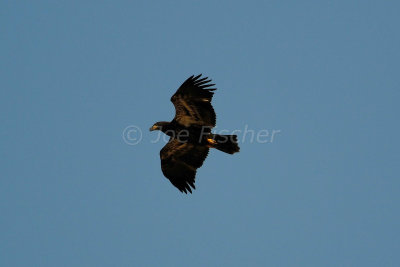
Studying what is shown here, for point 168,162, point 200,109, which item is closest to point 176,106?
point 200,109

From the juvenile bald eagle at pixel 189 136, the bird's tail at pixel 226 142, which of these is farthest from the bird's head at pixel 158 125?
the bird's tail at pixel 226 142

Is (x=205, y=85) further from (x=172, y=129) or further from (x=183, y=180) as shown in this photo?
(x=183, y=180)

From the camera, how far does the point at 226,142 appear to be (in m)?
19.5

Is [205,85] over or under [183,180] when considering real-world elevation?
over

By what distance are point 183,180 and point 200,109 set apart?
7.82 ft

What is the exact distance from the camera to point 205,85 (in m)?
19.2

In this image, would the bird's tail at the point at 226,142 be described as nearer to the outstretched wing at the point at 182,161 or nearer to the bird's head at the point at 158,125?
the outstretched wing at the point at 182,161

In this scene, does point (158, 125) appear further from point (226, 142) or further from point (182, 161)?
point (226, 142)

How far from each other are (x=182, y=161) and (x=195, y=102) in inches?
82.0

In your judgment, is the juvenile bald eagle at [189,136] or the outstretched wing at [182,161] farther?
the outstretched wing at [182,161]

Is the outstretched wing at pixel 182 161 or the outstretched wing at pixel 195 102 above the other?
the outstretched wing at pixel 195 102

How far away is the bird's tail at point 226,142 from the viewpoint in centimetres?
1947

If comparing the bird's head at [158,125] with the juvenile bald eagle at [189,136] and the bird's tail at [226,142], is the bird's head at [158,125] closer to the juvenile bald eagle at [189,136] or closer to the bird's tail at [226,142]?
the juvenile bald eagle at [189,136]

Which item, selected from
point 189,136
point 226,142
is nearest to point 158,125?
point 189,136
